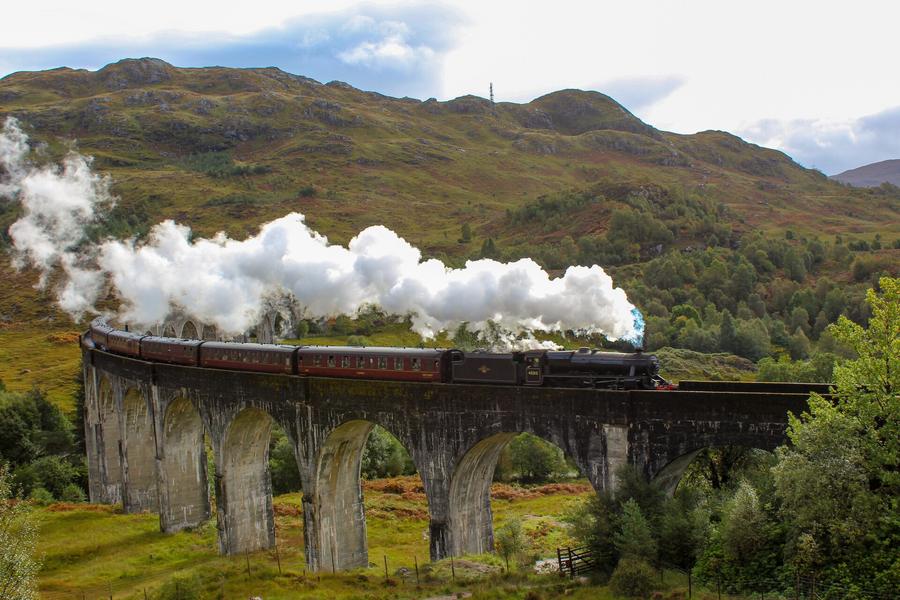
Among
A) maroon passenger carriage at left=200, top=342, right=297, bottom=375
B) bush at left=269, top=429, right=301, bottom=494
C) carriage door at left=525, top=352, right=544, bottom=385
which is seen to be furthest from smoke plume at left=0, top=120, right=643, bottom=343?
carriage door at left=525, top=352, right=544, bottom=385

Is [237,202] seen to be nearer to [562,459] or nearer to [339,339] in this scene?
[339,339]

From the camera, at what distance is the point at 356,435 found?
34.8 m

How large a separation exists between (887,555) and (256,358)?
27.8 m

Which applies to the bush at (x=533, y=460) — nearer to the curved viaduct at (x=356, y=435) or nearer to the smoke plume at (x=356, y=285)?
the smoke plume at (x=356, y=285)

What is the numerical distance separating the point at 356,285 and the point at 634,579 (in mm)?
33793

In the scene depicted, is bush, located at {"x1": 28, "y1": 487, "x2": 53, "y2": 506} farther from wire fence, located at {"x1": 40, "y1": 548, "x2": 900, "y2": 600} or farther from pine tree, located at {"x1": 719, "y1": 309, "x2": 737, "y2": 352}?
pine tree, located at {"x1": 719, "y1": 309, "x2": 737, "y2": 352}

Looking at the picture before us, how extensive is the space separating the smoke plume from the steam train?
990cm

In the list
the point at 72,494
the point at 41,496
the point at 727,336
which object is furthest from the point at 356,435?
the point at 727,336

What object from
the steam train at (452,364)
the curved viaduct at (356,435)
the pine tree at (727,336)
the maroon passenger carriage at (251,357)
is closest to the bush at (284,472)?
the curved viaduct at (356,435)

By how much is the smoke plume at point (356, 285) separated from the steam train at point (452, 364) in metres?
9.90

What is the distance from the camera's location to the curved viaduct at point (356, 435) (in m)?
24.6

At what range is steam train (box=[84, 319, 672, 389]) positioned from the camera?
87.7 ft

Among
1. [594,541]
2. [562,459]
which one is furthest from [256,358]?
[562,459]

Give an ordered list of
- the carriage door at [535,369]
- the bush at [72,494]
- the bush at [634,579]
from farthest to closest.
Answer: the bush at [72,494] → the carriage door at [535,369] → the bush at [634,579]
